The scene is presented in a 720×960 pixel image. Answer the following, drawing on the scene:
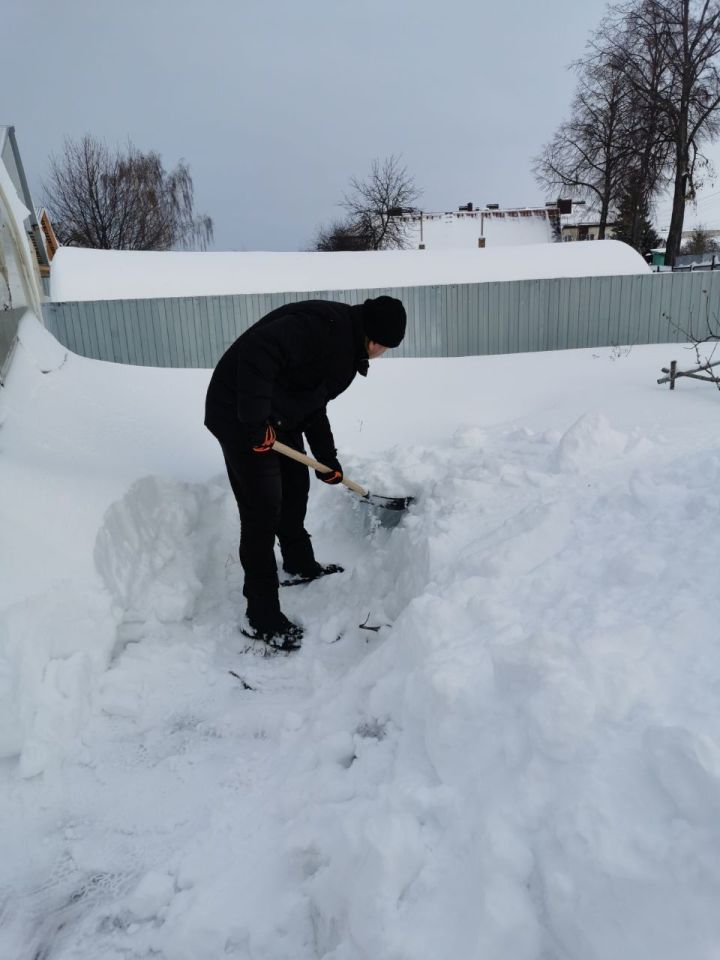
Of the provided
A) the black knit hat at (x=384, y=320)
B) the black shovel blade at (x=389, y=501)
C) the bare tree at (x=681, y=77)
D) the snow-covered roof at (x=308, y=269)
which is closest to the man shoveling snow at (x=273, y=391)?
the black knit hat at (x=384, y=320)

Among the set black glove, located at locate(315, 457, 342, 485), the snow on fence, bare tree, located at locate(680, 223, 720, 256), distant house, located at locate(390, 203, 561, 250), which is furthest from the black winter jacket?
bare tree, located at locate(680, 223, 720, 256)

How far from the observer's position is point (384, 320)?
8.71 feet

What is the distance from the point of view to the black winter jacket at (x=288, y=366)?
8.55 feet

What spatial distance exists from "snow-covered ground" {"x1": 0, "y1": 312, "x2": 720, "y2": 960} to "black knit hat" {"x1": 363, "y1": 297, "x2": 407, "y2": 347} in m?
0.87

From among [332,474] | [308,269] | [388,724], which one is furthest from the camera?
[308,269]

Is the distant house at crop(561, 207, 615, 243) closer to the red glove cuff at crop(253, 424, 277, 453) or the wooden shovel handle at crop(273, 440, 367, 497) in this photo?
the wooden shovel handle at crop(273, 440, 367, 497)

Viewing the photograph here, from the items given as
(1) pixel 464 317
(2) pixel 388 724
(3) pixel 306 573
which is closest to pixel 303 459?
(3) pixel 306 573

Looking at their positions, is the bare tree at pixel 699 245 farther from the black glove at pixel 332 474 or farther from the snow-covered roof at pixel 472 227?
the black glove at pixel 332 474

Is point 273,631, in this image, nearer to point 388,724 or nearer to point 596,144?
point 388,724

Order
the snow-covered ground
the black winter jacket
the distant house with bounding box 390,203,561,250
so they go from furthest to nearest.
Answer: the distant house with bounding box 390,203,561,250
the black winter jacket
the snow-covered ground

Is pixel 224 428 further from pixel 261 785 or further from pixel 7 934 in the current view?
pixel 7 934

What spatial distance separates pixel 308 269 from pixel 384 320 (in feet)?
37.1

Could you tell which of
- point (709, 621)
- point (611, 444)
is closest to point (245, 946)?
point (709, 621)

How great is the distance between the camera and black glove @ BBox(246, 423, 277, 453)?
2.65 meters
